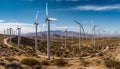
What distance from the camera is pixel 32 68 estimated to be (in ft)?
129

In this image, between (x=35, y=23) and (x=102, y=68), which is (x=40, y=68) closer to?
(x=102, y=68)

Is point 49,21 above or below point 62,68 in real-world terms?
above

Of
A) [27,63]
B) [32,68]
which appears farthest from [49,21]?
[32,68]

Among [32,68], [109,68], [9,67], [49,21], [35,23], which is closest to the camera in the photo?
[9,67]

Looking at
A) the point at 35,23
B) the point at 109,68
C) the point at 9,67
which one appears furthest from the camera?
the point at 35,23

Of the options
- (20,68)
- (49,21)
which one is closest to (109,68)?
(20,68)

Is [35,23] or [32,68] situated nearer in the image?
[32,68]

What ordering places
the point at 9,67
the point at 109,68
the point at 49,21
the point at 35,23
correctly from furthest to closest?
the point at 35,23, the point at 49,21, the point at 109,68, the point at 9,67

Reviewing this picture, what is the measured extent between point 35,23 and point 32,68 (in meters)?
63.7

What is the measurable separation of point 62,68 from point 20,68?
8.99 m

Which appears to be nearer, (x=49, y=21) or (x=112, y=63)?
(x=112, y=63)

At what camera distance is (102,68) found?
41750mm

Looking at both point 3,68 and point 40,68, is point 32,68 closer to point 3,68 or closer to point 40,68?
point 40,68

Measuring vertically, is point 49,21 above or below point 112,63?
above
